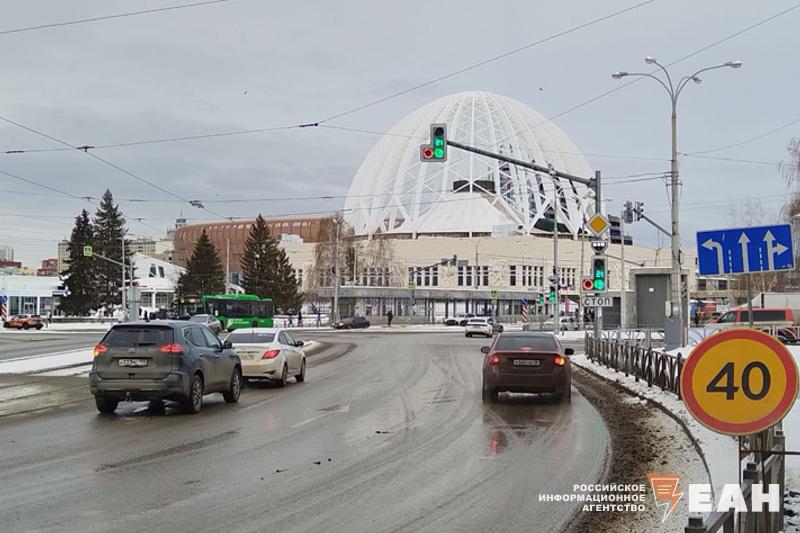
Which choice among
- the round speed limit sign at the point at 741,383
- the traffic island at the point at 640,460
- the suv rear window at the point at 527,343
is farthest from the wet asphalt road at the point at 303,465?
the round speed limit sign at the point at 741,383

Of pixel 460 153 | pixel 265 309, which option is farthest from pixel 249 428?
pixel 460 153

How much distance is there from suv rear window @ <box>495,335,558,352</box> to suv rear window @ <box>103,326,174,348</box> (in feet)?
22.2

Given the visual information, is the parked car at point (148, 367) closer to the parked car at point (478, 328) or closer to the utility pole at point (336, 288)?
the parked car at point (478, 328)

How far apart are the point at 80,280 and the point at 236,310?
106 feet

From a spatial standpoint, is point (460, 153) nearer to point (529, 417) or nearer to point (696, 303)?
point (696, 303)

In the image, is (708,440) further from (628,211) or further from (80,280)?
(80,280)

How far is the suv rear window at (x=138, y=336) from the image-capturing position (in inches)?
590

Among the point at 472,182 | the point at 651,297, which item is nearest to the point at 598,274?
the point at 651,297

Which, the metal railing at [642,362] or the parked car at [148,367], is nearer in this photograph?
the parked car at [148,367]

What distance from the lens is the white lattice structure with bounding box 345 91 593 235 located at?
413ft

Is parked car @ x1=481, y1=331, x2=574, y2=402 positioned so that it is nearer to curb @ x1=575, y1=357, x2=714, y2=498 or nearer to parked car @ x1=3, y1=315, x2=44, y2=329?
curb @ x1=575, y1=357, x2=714, y2=498

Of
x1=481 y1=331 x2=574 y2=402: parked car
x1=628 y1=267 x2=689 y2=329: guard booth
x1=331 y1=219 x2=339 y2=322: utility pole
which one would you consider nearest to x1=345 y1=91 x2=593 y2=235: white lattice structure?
x1=331 y1=219 x2=339 y2=322: utility pole

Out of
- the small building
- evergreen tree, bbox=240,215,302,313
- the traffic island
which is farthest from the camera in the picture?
the small building

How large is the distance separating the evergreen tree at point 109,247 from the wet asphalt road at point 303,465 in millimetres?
78251
